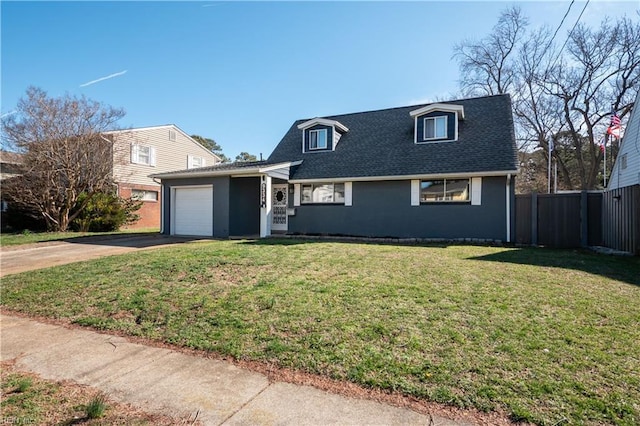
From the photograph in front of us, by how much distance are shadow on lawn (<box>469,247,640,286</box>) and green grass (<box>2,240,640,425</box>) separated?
7cm

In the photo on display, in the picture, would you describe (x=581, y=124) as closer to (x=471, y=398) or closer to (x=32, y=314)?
(x=471, y=398)

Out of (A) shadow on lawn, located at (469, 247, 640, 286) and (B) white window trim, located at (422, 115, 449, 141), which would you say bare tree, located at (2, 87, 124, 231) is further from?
(A) shadow on lawn, located at (469, 247, 640, 286)

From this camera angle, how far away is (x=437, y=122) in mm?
13977

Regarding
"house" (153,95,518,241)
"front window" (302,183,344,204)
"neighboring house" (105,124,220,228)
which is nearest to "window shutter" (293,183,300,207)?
"house" (153,95,518,241)

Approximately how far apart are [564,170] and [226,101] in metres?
25.7

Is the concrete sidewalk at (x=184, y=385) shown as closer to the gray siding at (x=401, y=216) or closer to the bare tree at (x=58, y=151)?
the gray siding at (x=401, y=216)

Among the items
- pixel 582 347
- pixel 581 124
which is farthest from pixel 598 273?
pixel 581 124

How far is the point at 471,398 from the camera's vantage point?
266 cm

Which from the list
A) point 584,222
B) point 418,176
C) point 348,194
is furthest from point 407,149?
point 584,222

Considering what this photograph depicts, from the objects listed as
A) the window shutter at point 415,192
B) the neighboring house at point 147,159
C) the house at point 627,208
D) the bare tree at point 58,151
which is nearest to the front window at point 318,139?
the window shutter at point 415,192

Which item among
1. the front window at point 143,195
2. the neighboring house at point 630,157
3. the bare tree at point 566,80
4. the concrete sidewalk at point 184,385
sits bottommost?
the concrete sidewalk at point 184,385

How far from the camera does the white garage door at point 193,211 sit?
14766 millimetres

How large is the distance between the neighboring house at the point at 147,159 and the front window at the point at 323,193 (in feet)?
33.3

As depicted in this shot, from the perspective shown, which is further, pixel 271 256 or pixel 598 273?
pixel 271 256
